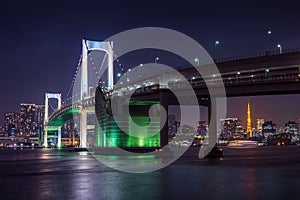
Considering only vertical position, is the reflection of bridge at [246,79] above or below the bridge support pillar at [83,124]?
above

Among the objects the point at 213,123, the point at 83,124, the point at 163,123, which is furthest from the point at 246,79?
the point at 83,124

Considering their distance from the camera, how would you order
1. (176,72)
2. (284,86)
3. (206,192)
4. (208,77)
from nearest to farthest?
(206,192) < (284,86) < (208,77) < (176,72)

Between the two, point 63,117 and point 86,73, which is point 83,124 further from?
point 63,117

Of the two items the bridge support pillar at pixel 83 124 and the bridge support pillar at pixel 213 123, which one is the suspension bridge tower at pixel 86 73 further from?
the bridge support pillar at pixel 213 123

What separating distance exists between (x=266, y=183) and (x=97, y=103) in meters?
59.9

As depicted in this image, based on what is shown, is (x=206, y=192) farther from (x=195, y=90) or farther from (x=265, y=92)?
(x=195, y=90)

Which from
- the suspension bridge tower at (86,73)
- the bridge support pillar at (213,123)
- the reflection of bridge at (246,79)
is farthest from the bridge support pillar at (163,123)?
the suspension bridge tower at (86,73)

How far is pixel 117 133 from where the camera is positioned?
8050 centimetres

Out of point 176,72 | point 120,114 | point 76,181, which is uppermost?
point 176,72

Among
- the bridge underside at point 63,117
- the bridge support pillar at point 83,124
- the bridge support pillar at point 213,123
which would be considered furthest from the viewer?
the bridge underside at point 63,117

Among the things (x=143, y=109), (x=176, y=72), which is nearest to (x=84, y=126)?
(x=143, y=109)

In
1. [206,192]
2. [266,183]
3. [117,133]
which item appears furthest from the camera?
[117,133]

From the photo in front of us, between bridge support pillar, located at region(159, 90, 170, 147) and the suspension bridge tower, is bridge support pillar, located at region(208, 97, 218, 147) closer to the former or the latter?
bridge support pillar, located at region(159, 90, 170, 147)

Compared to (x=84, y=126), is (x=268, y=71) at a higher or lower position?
higher
